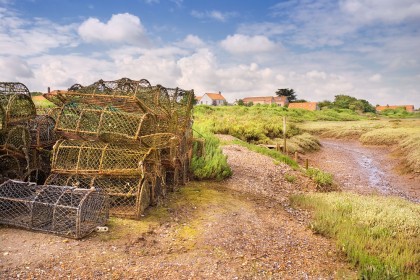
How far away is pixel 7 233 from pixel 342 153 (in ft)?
81.6

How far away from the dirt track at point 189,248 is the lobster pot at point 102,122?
1.87m

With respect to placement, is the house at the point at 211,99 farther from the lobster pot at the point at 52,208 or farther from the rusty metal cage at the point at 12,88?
the lobster pot at the point at 52,208

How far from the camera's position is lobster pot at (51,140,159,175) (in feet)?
25.4

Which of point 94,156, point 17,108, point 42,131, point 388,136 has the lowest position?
point 388,136

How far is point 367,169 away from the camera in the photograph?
21.6 m

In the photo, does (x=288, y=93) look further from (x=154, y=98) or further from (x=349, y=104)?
(x=154, y=98)

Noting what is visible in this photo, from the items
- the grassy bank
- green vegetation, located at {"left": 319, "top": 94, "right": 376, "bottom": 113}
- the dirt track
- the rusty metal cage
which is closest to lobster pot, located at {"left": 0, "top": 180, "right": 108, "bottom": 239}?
the dirt track

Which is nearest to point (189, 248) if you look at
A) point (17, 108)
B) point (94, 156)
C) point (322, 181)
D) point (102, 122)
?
point (94, 156)

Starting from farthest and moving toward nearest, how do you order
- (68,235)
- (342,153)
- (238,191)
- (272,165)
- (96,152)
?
1. (342,153)
2. (272,165)
3. (238,191)
4. (96,152)
5. (68,235)

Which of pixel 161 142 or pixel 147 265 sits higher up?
pixel 161 142

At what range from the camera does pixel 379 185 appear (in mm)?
17578

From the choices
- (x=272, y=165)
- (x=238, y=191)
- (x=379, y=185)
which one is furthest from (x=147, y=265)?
(x=379, y=185)

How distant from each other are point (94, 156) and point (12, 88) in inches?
102

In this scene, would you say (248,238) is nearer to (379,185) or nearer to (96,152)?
(96,152)
